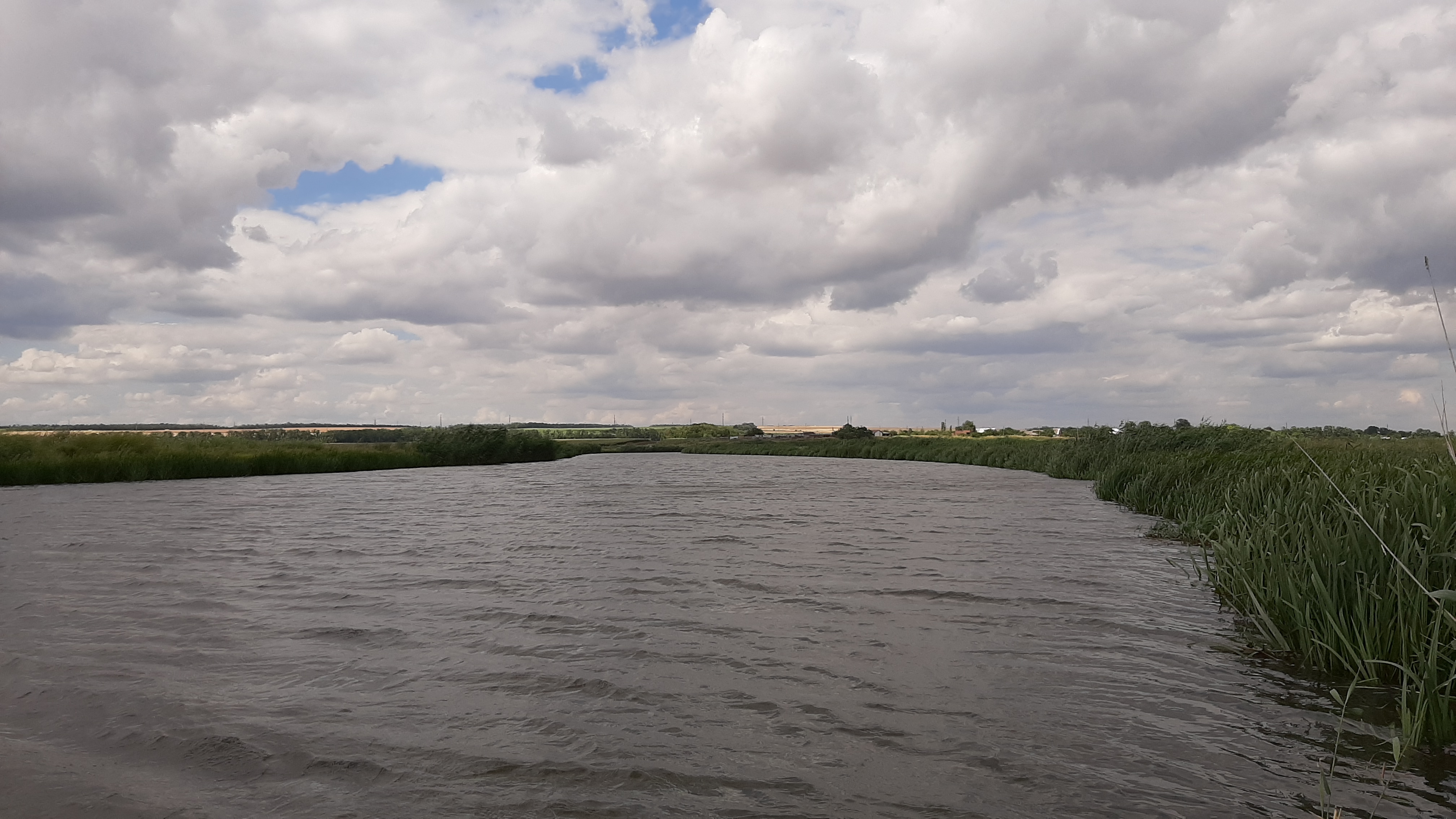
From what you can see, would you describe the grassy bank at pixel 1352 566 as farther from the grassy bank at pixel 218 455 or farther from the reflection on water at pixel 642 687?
the grassy bank at pixel 218 455

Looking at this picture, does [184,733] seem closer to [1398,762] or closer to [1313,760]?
[1313,760]

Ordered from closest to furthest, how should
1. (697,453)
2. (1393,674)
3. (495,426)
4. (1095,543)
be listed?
(1393,674), (1095,543), (495,426), (697,453)

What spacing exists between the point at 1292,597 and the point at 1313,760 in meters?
2.27

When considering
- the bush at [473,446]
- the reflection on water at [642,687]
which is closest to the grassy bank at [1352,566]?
the reflection on water at [642,687]

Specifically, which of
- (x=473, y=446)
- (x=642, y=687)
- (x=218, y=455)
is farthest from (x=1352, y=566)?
(x=473, y=446)

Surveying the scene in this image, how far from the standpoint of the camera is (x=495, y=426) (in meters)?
69.9

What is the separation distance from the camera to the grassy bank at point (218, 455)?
36.0 meters

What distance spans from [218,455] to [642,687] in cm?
4524

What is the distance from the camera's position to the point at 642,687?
24.7ft

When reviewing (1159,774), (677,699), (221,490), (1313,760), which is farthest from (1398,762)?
(221,490)

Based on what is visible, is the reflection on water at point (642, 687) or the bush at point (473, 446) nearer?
the reflection on water at point (642, 687)

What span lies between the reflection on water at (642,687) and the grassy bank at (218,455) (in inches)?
933

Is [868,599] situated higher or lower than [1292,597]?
lower

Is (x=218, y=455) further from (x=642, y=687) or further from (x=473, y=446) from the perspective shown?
(x=642, y=687)
